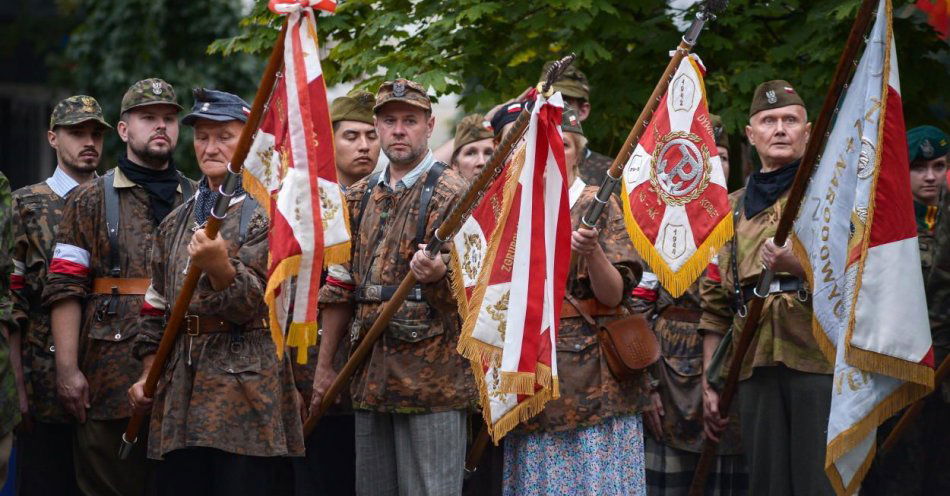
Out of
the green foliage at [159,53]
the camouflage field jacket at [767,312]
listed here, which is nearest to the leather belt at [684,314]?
the camouflage field jacket at [767,312]

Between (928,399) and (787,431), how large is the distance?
4.34 feet

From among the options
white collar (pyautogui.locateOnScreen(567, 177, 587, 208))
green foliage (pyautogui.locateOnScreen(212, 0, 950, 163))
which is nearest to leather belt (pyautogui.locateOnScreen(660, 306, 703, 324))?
white collar (pyautogui.locateOnScreen(567, 177, 587, 208))

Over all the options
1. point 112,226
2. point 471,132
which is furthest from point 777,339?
point 112,226

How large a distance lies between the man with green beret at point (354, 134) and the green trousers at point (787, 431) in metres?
2.64

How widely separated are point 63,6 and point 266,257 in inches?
515

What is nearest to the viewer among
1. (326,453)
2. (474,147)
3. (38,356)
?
(326,453)

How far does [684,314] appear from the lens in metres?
7.75

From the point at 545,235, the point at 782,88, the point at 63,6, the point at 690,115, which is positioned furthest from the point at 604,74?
the point at 63,6

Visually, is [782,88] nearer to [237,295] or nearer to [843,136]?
[843,136]

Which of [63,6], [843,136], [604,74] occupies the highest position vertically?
[63,6]

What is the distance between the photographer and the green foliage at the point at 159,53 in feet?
53.1

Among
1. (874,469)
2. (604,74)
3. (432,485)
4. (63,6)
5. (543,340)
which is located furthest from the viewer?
(63,6)

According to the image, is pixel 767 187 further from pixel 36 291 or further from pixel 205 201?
pixel 36 291

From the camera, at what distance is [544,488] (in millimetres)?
6281
